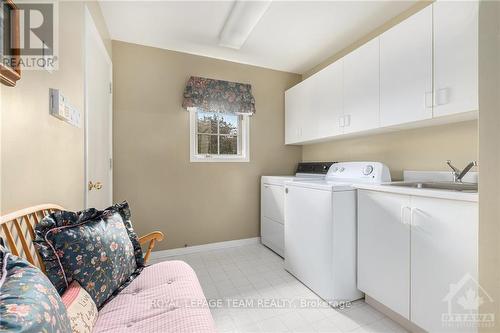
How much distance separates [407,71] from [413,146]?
0.67 metres

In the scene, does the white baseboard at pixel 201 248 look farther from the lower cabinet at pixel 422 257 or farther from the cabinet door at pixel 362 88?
the cabinet door at pixel 362 88

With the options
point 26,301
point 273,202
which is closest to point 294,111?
point 273,202

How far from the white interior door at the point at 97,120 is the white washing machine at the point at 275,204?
1828mm

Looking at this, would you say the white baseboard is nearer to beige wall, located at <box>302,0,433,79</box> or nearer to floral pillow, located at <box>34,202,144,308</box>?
floral pillow, located at <box>34,202,144,308</box>

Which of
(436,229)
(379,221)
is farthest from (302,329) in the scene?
(436,229)

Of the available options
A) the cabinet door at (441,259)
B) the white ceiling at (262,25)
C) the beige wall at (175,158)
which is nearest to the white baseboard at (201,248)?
the beige wall at (175,158)

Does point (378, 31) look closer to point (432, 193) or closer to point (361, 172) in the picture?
point (361, 172)

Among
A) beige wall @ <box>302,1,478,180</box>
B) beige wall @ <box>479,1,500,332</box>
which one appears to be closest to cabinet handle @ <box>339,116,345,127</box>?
beige wall @ <box>302,1,478,180</box>

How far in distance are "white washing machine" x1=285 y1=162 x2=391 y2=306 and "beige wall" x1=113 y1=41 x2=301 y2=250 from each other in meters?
1.13

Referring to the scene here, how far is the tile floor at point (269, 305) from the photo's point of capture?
5.14 ft

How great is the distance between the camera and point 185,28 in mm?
2336

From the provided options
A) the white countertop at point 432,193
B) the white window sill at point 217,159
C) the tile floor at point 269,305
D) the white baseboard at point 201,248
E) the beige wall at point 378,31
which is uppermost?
the beige wall at point 378,31

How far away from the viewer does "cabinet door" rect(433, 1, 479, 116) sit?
137 cm

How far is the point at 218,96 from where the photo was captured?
2926 millimetres
